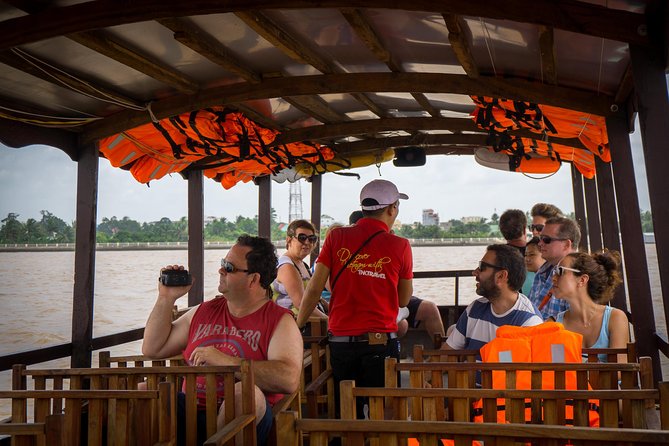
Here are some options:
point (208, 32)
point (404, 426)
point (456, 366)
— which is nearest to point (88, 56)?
point (208, 32)

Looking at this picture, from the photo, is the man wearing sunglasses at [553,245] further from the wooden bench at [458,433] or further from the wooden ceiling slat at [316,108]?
the wooden bench at [458,433]

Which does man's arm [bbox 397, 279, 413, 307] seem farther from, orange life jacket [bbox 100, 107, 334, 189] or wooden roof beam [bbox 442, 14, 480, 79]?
orange life jacket [bbox 100, 107, 334, 189]

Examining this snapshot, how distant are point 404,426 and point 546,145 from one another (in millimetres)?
4774

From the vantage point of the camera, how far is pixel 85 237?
4043mm

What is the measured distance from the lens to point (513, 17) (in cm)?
230

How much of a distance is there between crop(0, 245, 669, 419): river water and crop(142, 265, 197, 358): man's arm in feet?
1.59

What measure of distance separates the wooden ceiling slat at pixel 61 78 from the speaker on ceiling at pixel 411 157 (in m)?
3.27

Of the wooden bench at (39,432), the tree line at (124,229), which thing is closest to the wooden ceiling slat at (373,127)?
the tree line at (124,229)

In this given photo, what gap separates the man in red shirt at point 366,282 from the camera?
276 cm

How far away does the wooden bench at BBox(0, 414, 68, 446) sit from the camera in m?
1.27

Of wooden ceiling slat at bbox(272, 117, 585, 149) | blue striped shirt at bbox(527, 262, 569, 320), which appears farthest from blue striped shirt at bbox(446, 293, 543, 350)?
wooden ceiling slat at bbox(272, 117, 585, 149)

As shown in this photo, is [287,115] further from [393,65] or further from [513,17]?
[513,17]

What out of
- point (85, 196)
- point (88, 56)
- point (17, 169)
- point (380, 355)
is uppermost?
point (88, 56)

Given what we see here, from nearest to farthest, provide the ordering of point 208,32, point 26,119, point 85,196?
1. point 208,32
2. point 26,119
3. point 85,196
